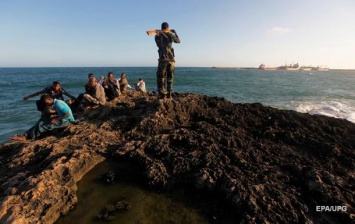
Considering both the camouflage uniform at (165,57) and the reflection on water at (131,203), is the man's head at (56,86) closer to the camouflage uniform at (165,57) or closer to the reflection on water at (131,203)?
the camouflage uniform at (165,57)

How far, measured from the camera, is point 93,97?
815 cm

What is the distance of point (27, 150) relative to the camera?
4906 millimetres

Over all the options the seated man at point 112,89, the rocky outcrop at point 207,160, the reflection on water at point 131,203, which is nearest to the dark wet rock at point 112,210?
the reflection on water at point 131,203

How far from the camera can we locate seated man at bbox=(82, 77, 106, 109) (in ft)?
26.1

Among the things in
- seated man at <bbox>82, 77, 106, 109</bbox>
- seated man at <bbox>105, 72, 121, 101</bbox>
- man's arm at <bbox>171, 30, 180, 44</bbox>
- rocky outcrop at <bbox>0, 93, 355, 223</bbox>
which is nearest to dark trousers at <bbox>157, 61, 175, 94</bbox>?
man's arm at <bbox>171, 30, 180, 44</bbox>

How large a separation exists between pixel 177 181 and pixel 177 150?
32.3 inches

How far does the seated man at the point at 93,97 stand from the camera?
7.95 m

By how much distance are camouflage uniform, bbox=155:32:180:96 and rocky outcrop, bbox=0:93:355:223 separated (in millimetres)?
992

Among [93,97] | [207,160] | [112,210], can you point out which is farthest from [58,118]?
[207,160]

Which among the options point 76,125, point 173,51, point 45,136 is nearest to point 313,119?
point 173,51

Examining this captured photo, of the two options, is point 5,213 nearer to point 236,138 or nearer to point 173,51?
point 236,138

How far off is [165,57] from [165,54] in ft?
0.28

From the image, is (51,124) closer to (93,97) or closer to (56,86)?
(56,86)

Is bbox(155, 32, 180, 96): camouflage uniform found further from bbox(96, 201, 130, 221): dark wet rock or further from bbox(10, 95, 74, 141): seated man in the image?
bbox(96, 201, 130, 221): dark wet rock
